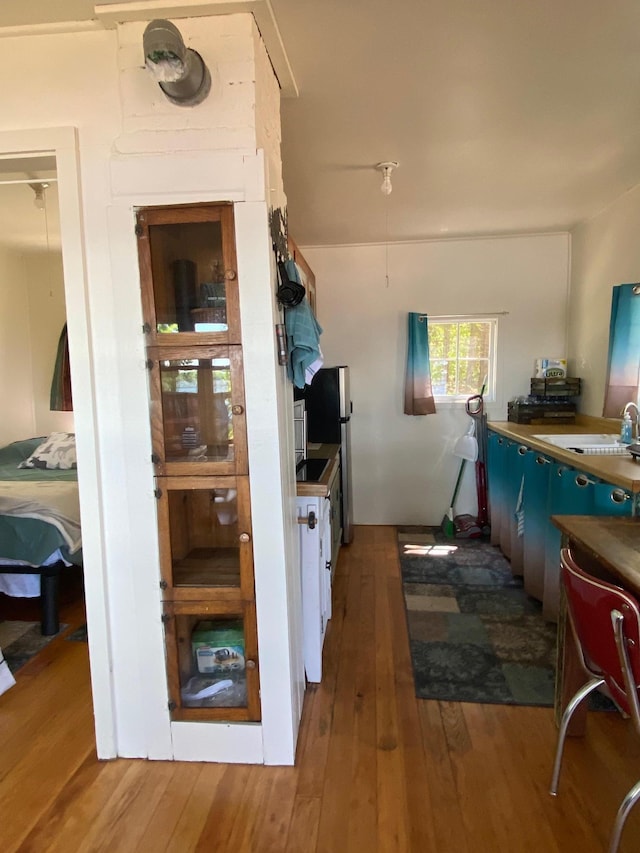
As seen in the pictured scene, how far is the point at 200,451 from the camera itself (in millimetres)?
1601

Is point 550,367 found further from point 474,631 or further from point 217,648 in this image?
point 217,648

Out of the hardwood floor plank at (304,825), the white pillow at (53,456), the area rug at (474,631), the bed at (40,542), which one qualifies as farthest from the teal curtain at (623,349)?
the white pillow at (53,456)

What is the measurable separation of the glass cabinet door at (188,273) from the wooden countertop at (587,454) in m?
1.61

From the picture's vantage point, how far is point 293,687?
166 cm

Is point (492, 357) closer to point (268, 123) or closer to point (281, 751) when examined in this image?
point (268, 123)

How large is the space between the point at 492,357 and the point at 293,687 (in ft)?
10.3

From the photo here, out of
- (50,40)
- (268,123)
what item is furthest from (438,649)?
(50,40)

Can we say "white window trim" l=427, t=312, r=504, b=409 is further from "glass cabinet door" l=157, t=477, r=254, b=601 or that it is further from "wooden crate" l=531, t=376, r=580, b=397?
"glass cabinet door" l=157, t=477, r=254, b=601

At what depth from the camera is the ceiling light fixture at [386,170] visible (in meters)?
2.42

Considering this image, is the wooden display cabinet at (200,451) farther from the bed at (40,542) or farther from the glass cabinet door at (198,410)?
the bed at (40,542)

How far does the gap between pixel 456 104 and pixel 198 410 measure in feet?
5.42

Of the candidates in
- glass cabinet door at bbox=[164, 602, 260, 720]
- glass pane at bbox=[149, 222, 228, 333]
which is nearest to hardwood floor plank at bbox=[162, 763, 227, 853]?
glass cabinet door at bbox=[164, 602, 260, 720]

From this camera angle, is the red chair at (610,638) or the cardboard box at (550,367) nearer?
the red chair at (610,638)

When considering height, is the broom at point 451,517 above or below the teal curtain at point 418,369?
below
